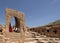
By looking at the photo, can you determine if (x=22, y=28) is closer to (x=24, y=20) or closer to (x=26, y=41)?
(x=24, y=20)

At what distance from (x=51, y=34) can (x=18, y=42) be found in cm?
942

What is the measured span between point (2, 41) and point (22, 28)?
8.64 m

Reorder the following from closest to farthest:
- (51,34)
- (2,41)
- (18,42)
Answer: (2,41), (18,42), (51,34)

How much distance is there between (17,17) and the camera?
731 inches

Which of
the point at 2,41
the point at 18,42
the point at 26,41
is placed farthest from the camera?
the point at 26,41

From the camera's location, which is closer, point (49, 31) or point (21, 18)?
point (21, 18)

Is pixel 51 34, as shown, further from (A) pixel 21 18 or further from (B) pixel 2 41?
(B) pixel 2 41

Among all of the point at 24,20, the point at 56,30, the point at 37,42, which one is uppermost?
the point at 24,20

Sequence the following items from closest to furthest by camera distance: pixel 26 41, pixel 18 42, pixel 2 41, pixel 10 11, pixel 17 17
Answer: pixel 2 41 → pixel 18 42 → pixel 26 41 → pixel 10 11 → pixel 17 17

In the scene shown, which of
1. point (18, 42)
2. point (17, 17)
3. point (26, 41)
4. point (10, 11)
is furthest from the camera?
point (17, 17)

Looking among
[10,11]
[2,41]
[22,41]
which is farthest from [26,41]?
[10,11]

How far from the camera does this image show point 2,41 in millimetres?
10156

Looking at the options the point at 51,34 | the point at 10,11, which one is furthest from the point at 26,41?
the point at 51,34

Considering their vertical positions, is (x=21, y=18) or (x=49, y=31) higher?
(x=21, y=18)
